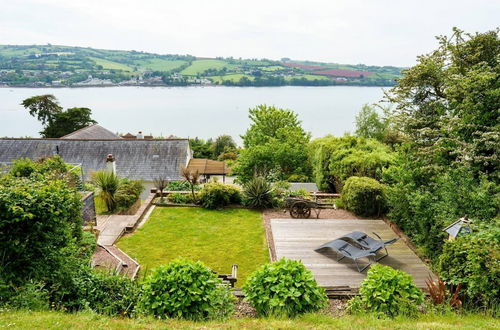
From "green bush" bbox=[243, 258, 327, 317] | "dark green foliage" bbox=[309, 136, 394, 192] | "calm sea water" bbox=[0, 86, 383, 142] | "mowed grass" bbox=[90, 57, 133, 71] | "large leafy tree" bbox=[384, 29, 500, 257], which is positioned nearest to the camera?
"green bush" bbox=[243, 258, 327, 317]

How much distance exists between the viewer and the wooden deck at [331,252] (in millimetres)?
6797

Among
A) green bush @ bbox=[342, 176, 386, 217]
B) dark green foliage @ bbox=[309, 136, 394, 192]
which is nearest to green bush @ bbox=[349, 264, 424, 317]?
green bush @ bbox=[342, 176, 386, 217]

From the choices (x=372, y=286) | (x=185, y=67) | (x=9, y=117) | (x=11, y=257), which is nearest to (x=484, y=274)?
(x=372, y=286)

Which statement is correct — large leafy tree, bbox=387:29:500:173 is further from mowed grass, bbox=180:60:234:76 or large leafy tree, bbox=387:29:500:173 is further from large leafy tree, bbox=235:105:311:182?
mowed grass, bbox=180:60:234:76

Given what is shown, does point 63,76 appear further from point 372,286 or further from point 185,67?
point 372,286

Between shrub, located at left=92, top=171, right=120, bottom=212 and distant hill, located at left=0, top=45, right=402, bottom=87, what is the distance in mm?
88104

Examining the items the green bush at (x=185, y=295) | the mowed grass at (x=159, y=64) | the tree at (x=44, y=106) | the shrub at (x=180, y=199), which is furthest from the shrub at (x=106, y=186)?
the mowed grass at (x=159, y=64)

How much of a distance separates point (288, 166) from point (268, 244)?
420 inches

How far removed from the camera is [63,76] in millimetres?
102250

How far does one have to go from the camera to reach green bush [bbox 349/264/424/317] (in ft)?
15.3

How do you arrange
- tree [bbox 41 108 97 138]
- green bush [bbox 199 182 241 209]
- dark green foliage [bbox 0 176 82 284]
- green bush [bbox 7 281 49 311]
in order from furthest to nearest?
tree [bbox 41 108 97 138], green bush [bbox 199 182 241 209], dark green foliage [bbox 0 176 82 284], green bush [bbox 7 281 49 311]

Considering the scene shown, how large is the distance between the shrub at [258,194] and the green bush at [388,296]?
21.8 feet

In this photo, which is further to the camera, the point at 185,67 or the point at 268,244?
the point at 185,67

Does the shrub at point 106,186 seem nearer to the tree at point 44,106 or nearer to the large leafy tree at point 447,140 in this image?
the large leafy tree at point 447,140
